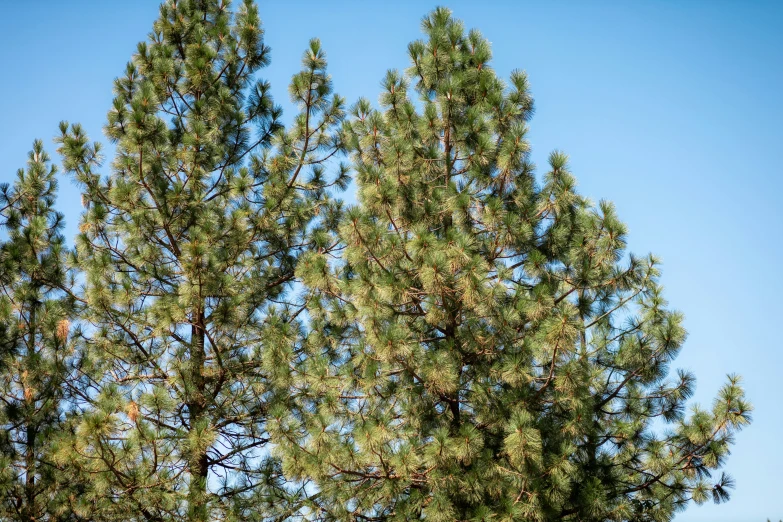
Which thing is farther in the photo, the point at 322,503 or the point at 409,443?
the point at 322,503

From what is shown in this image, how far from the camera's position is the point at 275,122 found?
36.9 ft

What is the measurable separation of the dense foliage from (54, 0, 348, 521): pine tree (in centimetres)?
4

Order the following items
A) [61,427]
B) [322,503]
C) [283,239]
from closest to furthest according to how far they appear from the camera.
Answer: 1. [322,503]
2. [61,427]
3. [283,239]

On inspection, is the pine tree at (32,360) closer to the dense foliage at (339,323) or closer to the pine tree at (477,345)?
the dense foliage at (339,323)

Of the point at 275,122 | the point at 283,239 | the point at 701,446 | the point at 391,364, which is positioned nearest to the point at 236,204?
the point at 283,239

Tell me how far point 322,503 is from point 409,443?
149cm

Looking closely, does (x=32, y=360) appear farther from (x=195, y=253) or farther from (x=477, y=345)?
(x=477, y=345)

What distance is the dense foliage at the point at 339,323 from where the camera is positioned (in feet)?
27.0

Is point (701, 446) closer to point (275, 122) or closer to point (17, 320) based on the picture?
point (275, 122)

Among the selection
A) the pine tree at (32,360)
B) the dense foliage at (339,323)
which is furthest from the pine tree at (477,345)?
the pine tree at (32,360)

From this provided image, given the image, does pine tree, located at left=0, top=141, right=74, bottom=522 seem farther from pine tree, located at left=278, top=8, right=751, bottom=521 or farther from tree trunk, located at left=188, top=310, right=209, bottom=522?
pine tree, located at left=278, top=8, right=751, bottom=521

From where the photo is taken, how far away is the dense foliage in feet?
27.0

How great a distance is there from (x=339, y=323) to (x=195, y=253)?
1990 millimetres

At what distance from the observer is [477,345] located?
29.0 ft
